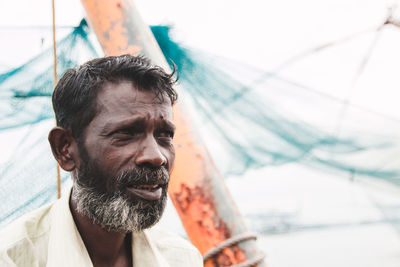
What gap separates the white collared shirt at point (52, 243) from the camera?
1.40 m

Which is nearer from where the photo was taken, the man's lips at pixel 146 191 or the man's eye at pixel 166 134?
the man's lips at pixel 146 191

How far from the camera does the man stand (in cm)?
149

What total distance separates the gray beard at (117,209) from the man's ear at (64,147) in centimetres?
10

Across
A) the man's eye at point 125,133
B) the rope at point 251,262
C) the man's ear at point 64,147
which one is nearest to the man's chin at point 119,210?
the man's ear at point 64,147

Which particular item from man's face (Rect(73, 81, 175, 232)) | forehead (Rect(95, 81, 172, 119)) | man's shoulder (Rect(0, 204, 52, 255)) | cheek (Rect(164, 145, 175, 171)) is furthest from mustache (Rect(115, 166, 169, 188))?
man's shoulder (Rect(0, 204, 52, 255))

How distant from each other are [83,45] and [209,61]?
3.47ft

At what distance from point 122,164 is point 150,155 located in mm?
117

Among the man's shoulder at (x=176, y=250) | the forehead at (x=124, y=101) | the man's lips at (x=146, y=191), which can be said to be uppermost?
the forehead at (x=124, y=101)

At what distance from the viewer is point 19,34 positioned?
2.98 m

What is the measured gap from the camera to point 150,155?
1.51 meters

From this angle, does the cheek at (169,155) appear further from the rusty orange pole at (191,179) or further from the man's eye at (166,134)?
the rusty orange pole at (191,179)

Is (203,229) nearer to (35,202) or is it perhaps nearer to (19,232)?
(19,232)

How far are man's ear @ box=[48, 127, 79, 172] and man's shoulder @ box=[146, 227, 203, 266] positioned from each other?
0.52 meters

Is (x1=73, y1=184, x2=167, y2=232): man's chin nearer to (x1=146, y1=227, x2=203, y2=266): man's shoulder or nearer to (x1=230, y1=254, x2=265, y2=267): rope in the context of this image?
(x1=146, y1=227, x2=203, y2=266): man's shoulder
